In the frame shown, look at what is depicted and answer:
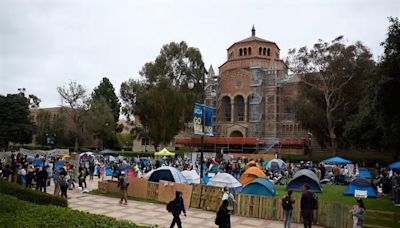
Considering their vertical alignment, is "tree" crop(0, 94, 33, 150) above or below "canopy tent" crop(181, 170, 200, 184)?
above

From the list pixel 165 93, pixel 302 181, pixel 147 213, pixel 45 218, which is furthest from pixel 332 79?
pixel 45 218

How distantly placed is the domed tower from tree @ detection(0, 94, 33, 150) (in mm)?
30825

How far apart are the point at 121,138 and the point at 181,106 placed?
35.7m

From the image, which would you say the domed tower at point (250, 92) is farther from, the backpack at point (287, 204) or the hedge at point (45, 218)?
the hedge at point (45, 218)

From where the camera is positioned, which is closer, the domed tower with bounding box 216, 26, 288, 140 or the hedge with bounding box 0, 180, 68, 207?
the hedge with bounding box 0, 180, 68, 207

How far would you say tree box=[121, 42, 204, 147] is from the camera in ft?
153

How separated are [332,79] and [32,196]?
3949 cm

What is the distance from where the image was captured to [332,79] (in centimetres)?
4403

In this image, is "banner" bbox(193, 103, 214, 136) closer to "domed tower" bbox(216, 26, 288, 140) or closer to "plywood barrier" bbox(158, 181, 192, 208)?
"plywood barrier" bbox(158, 181, 192, 208)

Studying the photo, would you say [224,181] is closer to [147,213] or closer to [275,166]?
[147,213]

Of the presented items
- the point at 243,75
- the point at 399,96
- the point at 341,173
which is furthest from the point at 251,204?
the point at 243,75

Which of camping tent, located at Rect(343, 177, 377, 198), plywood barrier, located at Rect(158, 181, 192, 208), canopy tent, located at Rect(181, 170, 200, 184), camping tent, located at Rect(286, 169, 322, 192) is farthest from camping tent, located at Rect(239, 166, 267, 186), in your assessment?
plywood barrier, located at Rect(158, 181, 192, 208)

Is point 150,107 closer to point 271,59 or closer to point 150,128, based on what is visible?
point 150,128

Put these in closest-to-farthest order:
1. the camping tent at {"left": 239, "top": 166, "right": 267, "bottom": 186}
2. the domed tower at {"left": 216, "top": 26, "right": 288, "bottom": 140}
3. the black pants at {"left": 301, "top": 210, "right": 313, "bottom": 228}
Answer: the black pants at {"left": 301, "top": 210, "right": 313, "bottom": 228} → the camping tent at {"left": 239, "top": 166, "right": 267, "bottom": 186} → the domed tower at {"left": 216, "top": 26, "right": 288, "bottom": 140}
